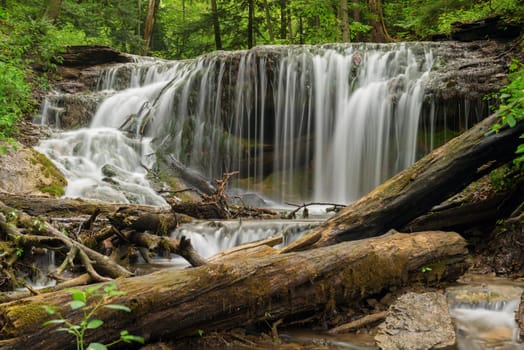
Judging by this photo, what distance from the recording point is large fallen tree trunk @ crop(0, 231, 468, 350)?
2.80 metres

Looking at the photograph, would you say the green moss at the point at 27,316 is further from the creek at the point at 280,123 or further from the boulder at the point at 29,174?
the creek at the point at 280,123

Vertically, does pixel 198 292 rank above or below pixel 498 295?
above

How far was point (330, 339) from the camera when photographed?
350cm

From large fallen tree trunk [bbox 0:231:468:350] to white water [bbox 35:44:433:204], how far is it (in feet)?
23.0

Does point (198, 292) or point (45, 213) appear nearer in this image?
point (198, 292)

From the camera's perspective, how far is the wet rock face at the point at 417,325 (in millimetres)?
3162

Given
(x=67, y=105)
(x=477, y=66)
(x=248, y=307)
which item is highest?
(x=477, y=66)

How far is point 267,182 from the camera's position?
13.1 m

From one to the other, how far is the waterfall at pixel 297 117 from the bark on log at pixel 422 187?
6186mm

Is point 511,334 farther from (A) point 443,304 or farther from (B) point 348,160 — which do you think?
(B) point 348,160

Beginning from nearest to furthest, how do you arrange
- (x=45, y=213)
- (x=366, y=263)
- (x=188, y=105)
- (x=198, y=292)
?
(x=198, y=292) → (x=366, y=263) → (x=45, y=213) → (x=188, y=105)

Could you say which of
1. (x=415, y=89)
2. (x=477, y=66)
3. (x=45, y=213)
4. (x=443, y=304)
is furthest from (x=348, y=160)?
(x=443, y=304)

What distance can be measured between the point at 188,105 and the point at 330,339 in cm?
1038

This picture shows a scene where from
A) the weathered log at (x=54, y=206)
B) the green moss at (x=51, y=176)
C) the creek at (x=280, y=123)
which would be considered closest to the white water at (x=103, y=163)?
the creek at (x=280, y=123)
